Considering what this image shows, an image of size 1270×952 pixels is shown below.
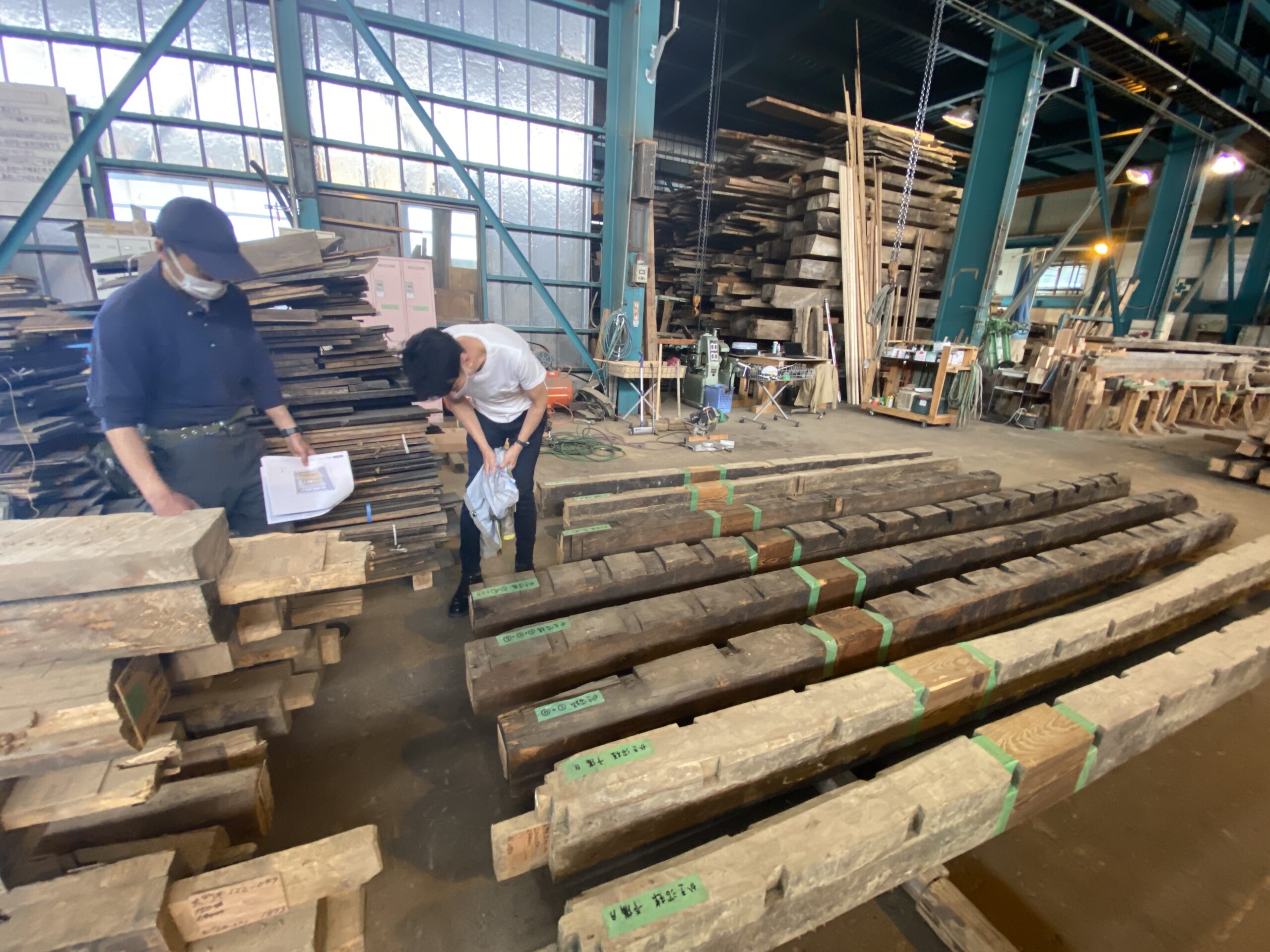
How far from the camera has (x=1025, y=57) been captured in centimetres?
723

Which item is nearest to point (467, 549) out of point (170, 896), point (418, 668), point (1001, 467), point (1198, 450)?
point (418, 668)

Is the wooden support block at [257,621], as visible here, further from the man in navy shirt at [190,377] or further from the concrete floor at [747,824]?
the man in navy shirt at [190,377]

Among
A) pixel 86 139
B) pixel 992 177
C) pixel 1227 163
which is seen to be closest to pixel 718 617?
pixel 86 139

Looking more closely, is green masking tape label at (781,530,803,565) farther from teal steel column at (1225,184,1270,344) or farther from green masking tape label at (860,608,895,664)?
teal steel column at (1225,184,1270,344)

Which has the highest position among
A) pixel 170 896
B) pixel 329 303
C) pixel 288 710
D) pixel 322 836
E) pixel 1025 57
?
pixel 1025 57

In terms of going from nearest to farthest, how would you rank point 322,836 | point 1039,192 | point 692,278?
1. point 322,836
2. point 692,278
3. point 1039,192

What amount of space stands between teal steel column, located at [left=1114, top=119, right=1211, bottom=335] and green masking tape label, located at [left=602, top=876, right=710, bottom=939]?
14.3 m

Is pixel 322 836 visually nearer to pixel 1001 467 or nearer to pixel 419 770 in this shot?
pixel 419 770

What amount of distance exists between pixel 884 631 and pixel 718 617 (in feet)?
2.00

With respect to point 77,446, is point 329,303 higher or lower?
higher

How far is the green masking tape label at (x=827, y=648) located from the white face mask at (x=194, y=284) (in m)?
2.58

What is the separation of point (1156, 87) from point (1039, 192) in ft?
21.9

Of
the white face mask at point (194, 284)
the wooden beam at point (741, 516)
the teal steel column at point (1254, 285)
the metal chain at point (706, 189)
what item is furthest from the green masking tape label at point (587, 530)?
the teal steel column at point (1254, 285)

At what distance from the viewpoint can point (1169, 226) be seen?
34.8ft
